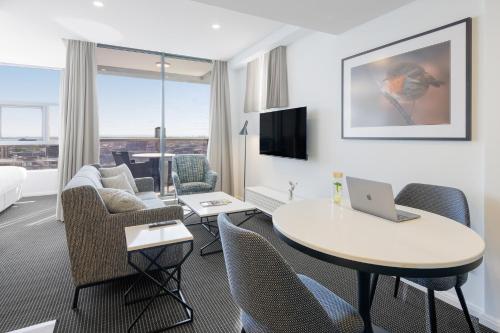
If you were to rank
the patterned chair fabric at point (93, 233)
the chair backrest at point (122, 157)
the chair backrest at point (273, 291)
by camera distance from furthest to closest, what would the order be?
the chair backrest at point (122, 157), the patterned chair fabric at point (93, 233), the chair backrest at point (273, 291)

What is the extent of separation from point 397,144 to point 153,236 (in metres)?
2.30

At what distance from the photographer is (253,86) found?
4.98 meters

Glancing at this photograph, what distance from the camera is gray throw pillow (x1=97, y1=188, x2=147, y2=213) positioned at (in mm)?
2221

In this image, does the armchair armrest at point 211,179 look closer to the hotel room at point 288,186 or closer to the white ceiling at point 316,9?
the hotel room at point 288,186

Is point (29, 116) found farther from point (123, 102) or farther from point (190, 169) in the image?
point (190, 169)

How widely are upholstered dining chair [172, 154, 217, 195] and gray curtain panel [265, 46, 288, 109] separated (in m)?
A: 1.55

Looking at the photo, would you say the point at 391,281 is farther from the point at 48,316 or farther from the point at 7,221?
the point at 7,221

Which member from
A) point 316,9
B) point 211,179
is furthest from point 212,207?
point 316,9

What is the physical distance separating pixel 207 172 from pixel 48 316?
3.19 metres

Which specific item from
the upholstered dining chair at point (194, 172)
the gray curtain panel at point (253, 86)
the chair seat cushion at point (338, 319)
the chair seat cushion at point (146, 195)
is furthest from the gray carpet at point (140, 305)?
the gray curtain panel at point (253, 86)

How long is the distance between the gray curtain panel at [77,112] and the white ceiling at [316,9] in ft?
10.1

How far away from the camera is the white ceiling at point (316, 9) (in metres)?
2.46

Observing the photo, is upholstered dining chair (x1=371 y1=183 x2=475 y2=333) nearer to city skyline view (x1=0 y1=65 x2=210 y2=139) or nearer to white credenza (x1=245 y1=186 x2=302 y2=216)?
white credenza (x1=245 y1=186 x2=302 y2=216)

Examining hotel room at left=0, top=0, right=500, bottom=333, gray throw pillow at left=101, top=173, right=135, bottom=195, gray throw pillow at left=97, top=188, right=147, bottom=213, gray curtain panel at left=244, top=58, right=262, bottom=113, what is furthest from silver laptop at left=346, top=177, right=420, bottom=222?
gray curtain panel at left=244, top=58, right=262, bottom=113
